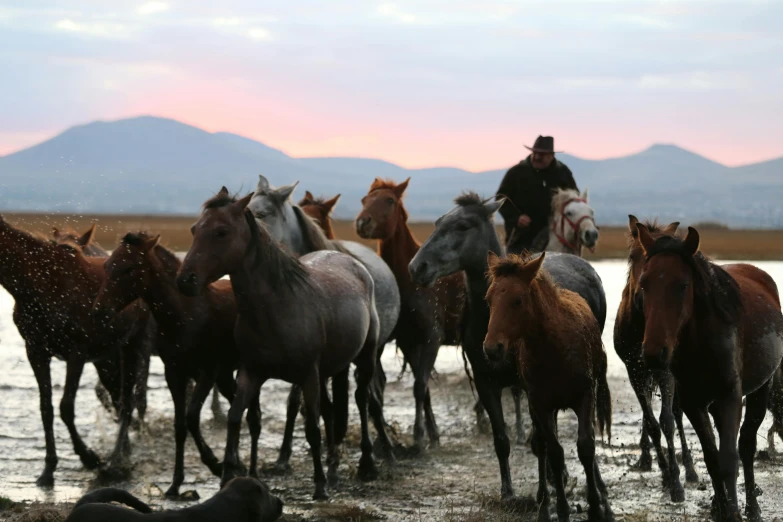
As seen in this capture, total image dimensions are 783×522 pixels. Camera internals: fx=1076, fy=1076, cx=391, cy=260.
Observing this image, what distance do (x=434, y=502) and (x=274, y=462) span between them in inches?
84.1

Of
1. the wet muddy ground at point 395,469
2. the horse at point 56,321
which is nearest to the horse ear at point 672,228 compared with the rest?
the wet muddy ground at point 395,469

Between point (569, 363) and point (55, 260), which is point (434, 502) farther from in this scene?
point (55, 260)

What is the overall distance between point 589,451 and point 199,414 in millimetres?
3078

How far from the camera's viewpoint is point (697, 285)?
6344mm

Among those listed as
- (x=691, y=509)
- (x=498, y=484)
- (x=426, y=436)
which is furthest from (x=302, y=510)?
(x=426, y=436)

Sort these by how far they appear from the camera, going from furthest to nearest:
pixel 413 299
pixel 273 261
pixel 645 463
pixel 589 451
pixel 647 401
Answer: pixel 413 299 < pixel 645 463 < pixel 647 401 < pixel 273 261 < pixel 589 451

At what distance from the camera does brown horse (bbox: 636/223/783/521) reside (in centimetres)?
614

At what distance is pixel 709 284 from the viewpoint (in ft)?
21.0

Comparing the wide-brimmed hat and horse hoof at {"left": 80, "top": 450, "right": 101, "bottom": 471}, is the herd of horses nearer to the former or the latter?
horse hoof at {"left": 80, "top": 450, "right": 101, "bottom": 471}

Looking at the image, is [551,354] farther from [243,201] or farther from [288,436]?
[288,436]

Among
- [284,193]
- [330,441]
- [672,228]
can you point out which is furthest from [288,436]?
[672,228]

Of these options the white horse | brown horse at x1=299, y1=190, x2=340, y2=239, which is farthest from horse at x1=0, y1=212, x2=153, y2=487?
the white horse

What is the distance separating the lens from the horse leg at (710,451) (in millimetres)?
6387

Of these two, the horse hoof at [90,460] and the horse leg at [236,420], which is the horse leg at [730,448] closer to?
the horse leg at [236,420]
